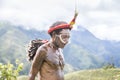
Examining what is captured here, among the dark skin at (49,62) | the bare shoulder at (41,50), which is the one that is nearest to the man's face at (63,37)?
the dark skin at (49,62)

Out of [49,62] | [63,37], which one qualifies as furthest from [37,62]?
[63,37]

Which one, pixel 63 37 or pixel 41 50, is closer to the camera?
pixel 63 37

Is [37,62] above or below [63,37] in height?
below

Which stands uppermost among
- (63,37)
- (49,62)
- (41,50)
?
(63,37)

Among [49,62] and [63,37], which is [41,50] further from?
[63,37]

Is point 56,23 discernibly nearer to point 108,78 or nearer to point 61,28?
point 61,28

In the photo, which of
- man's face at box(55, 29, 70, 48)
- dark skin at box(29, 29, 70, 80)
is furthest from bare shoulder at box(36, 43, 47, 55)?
man's face at box(55, 29, 70, 48)

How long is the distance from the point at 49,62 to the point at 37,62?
0.19 meters

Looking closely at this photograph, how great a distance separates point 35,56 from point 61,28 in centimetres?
63

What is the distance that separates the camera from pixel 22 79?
61469 mm

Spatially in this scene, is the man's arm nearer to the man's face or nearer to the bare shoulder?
the bare shoulder

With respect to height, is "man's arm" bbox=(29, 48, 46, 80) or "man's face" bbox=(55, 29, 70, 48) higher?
"man's face" bbox=(55, 29, 70, 48)

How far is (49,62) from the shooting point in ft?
19.3

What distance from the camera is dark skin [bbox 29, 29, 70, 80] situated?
19.1 feet
